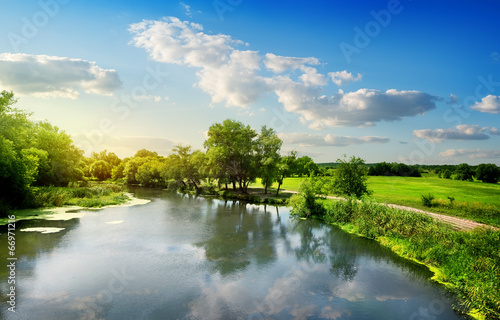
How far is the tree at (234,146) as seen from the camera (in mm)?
51938

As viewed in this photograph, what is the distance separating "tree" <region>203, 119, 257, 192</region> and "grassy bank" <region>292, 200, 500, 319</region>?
2660 centimetres

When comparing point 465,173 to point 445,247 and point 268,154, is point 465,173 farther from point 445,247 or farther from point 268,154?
point 445,247

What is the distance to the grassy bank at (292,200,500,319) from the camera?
12523 mm

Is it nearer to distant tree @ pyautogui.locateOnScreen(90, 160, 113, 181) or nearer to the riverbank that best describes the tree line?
the riverbank

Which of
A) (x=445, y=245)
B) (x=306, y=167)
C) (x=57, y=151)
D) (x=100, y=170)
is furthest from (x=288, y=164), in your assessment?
(x=100, y=170)

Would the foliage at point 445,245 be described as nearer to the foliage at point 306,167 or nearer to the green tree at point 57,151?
the foliage at point 306,167

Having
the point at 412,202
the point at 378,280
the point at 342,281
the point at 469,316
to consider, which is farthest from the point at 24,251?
the point at 412,202

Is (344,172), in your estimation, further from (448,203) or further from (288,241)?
(288,241)

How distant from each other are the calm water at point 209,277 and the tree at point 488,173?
62.9 meters

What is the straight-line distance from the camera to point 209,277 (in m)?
14.8

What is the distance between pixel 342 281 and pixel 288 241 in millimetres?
8038

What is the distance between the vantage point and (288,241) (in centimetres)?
2306

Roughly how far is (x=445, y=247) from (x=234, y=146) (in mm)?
38673

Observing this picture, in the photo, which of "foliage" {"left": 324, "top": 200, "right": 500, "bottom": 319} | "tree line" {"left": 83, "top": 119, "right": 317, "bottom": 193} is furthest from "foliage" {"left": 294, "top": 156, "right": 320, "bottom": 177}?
"foliage" {"left": 324, "top": 200, "right": 500, "bottom": 319}
